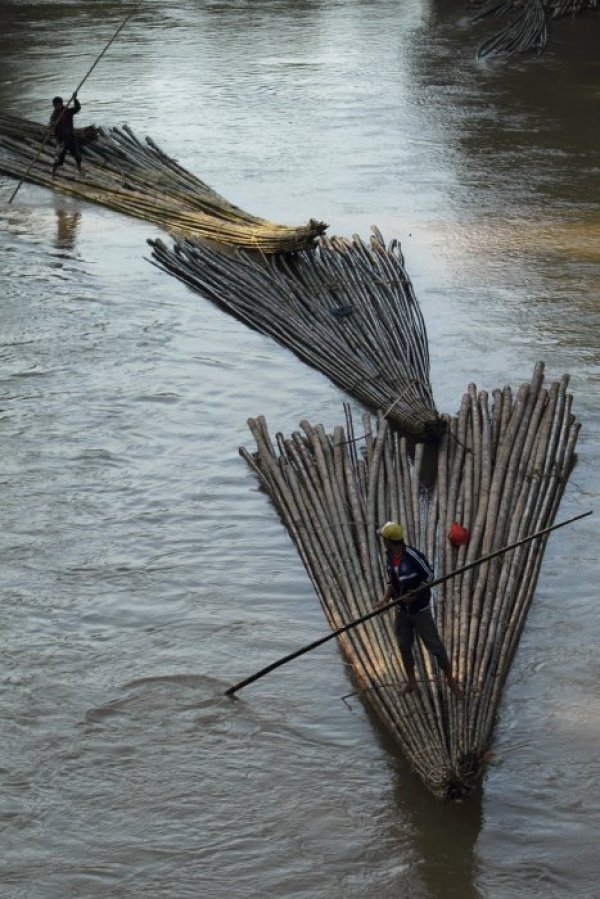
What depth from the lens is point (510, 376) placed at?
1003 centimetres

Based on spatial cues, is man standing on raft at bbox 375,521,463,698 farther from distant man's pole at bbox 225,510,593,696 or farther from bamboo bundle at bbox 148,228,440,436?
bamboo bundle at bbox 148,228,440,436

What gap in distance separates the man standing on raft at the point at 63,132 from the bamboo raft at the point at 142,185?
6.7 inches

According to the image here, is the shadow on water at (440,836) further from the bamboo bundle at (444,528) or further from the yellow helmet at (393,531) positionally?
the yellow helmet at (393,531)

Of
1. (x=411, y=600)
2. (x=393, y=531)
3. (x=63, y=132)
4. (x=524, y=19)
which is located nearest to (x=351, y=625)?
(x=411, y=600)

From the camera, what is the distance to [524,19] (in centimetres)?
2153

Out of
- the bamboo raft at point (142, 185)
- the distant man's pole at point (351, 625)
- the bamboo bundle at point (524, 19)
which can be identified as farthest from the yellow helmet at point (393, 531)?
the bamboo bundle at point (524, 19)

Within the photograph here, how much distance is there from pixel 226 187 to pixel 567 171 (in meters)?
3.78

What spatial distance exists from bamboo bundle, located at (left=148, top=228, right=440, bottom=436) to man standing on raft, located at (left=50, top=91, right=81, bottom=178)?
235 cm

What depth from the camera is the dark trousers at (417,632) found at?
19.4 feet

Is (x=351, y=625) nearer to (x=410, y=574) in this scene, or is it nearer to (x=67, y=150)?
(x=410, y=574)

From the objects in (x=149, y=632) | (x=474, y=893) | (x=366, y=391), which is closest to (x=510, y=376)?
(x=366, y=391)

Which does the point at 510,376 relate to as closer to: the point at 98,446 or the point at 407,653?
the point at 98,446

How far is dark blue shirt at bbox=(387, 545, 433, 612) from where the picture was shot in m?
5.89

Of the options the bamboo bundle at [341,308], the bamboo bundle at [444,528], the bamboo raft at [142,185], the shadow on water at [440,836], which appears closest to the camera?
the shadow on water at [440,836]
